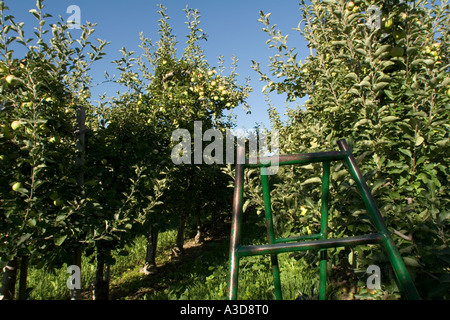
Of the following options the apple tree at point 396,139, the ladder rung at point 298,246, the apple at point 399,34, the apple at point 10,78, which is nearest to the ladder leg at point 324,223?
the apple tree at point 396,139

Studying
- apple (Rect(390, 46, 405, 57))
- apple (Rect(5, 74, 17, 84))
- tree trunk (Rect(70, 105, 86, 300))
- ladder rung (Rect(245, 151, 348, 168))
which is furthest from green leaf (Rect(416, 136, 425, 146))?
apple (Rect(5, 74, 17, 84))

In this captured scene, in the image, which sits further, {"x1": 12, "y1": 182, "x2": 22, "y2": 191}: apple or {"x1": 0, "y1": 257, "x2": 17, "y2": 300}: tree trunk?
{"x1": 0, "y1": 257, "x2": 17, "y2": 300}: tree trunk

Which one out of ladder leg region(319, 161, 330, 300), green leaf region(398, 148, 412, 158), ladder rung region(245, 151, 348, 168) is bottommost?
ladder leg region(319, 161, 330, 300)

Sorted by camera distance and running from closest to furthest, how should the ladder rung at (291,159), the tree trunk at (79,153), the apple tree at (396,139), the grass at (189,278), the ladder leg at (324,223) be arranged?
1. the ladder rung at (291,159)
2. the ladder leg at (324,223)
3. the apple tree at (396,139)
4. the tree trunk at (79,153)
5. the grass at (189,278)

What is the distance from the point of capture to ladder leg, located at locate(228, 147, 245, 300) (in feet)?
2.79

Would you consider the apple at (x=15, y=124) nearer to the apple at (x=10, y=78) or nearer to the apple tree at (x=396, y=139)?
the apple at (x=10, y=78)

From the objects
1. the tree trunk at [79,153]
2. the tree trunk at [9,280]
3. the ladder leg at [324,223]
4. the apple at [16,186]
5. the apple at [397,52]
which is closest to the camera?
the ladder leg at [324,223]

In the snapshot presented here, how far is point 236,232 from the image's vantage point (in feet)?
2.95

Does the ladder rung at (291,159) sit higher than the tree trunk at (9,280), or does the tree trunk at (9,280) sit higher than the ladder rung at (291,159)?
the ladder rung at (291,159)

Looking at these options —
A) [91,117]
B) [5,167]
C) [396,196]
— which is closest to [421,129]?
[396,196]

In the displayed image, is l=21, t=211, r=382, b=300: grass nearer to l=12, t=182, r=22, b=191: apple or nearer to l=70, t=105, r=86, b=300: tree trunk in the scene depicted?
l=70, t=105, r=86, b=300: tree trunk

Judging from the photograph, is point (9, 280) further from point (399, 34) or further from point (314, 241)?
point (399, 34)

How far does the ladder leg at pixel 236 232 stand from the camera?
851 millimetres

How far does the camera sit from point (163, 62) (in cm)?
547
